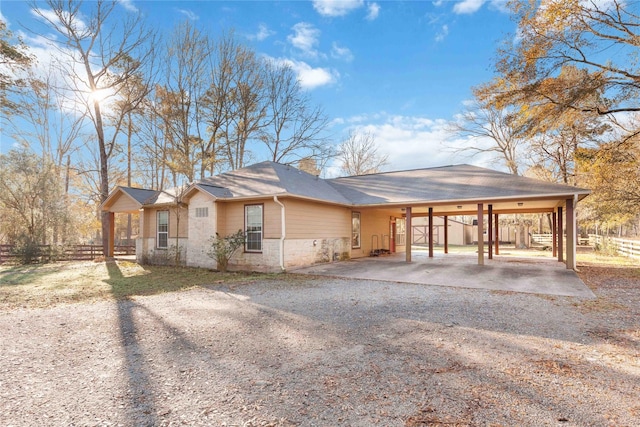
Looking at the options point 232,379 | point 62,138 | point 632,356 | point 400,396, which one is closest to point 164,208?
point 232,379

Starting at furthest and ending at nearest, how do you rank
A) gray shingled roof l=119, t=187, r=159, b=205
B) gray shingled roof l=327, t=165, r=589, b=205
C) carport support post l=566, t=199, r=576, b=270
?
1. gray shingled roof l=119, t=187, r=159, b=205
2. gray shingled roof l=327, t=165, r=589, b=205
3. carport support post l=566, t=199, r=576, b=270

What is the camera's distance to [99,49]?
17031mm

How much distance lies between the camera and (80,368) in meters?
3.45

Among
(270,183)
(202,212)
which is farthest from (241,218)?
(270,183)

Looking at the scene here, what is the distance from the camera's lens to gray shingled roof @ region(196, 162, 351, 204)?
11.2 metres

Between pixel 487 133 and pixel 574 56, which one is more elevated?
pixel 487 133

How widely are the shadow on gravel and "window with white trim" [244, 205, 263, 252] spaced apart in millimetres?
5826

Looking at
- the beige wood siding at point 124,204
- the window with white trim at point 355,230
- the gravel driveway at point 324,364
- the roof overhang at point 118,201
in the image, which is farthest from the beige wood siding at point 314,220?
the beige wood siding at point 124,204

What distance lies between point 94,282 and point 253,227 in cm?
487

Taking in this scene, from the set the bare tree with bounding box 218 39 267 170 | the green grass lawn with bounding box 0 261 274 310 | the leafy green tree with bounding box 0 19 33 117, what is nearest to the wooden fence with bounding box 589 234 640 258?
the green grass lawn with bounding box 0 261 274 310

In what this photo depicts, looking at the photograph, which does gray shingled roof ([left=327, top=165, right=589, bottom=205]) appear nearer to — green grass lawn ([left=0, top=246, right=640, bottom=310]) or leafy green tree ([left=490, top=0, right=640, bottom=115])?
leafy green tree ([left=490, top=0, right=640, bottom=115])

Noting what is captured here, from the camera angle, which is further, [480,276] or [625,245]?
[625,245]

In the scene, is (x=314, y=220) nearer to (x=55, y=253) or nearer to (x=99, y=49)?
(x=55, y=253)

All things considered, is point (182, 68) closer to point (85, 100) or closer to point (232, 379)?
point (85, 100)
